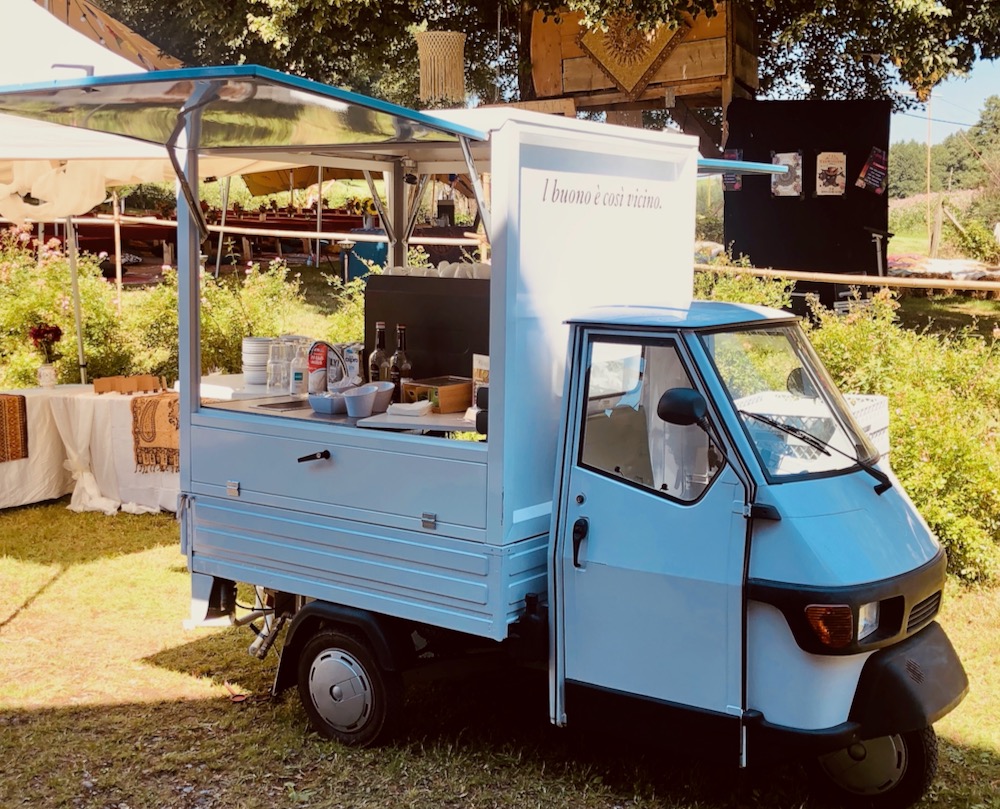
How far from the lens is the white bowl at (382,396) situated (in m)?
4.54

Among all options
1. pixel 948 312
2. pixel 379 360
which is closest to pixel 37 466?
pixel 379 360

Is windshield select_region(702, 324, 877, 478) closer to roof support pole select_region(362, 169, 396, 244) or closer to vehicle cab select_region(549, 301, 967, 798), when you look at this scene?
vehicle cab select_region(549, 301, 967, 798)

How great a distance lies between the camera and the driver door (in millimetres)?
3617

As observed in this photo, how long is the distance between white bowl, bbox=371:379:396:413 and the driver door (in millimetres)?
949

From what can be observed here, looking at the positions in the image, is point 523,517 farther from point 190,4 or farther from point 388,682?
point 190,4

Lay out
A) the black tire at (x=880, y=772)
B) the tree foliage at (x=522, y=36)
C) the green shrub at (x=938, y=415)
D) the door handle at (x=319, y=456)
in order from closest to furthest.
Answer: the black tire at (x=880, y=772), the door handle at (x=319, y=456), the green shrub at (x=938, y=415), the tree foliage at (x=522, y=36)

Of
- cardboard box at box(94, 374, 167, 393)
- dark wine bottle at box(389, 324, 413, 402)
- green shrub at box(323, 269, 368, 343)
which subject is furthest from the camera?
green shrub at box(323, 269, 368, 343)

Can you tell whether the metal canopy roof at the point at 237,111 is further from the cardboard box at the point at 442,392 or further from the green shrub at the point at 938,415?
the green shrub at the point at 938,415

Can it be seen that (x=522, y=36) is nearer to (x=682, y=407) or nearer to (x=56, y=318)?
(x=56, y=318)

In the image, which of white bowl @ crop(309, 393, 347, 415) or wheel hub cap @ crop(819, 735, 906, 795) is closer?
wheel hub cap @ crop(819, 735, 906, 795)

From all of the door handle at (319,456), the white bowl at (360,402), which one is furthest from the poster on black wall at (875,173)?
the door handle at (319,456)

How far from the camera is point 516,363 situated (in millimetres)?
3930

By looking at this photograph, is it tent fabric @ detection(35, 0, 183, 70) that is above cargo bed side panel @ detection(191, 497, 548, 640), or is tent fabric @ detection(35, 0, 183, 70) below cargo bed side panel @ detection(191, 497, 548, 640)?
above

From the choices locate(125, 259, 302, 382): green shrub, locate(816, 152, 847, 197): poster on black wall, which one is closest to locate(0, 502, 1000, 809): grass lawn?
locate(125, 259, 302, 382): green shrub
